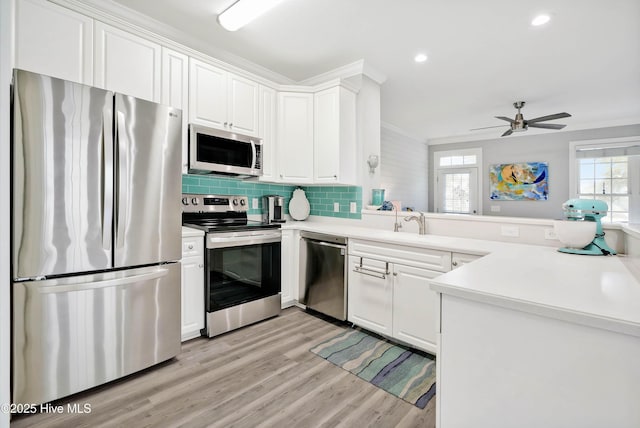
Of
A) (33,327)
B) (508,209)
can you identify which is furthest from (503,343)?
(508,209)

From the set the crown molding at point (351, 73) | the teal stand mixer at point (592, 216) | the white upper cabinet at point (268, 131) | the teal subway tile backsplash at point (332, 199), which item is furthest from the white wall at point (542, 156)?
the white upper cabinet at point (268, 131)

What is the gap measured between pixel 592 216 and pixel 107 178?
2836mm

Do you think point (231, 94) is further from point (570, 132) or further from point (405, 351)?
point (570, 132)

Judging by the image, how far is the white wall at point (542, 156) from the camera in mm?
5669

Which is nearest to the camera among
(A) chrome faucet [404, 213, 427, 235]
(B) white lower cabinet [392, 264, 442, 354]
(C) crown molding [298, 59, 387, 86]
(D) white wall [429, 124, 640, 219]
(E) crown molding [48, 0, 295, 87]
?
(E) crown molding [48, 0, 295, 87]

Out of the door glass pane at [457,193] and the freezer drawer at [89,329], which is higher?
the door glass pane at [457,193]

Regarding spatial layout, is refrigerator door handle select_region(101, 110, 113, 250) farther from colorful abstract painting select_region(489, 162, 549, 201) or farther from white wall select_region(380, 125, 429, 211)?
colorful abstract painting select_region(489, 162, 549, 201)

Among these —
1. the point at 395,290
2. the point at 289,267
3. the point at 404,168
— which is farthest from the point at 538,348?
the point at 404,168

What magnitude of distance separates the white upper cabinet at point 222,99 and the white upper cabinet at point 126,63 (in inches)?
11.7

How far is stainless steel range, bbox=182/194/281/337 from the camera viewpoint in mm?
2477

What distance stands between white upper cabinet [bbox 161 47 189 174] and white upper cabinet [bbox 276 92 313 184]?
101cm

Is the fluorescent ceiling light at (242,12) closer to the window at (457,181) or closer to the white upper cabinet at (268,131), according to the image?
the white upper cabinet at (268,131)

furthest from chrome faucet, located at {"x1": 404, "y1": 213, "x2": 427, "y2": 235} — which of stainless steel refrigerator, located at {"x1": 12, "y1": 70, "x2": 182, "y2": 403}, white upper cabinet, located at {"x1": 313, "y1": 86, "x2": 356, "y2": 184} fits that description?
stainless steel refrigerator, located at {"x1": 12, "y1": 70, "x2": 182, "y2": 403}

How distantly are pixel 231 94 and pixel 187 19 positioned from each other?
668mm
